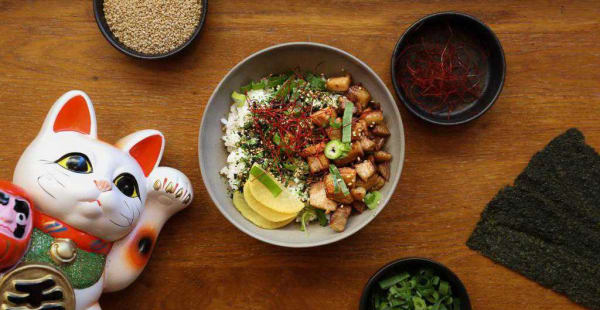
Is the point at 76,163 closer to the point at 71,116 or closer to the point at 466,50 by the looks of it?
the point at 71,116

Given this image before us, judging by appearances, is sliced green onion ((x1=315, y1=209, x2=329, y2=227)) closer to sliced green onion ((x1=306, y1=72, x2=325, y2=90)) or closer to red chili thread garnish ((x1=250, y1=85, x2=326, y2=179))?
red chili thread garnish ((x1=250, y1=85, x2=326, y2=179))

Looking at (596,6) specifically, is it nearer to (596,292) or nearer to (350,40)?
(350,40)

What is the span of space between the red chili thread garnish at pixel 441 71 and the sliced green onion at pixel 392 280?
27.9 inches

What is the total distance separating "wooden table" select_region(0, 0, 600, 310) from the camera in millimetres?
2088

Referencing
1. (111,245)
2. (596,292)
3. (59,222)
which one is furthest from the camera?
(596,292)

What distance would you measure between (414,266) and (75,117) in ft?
4.73

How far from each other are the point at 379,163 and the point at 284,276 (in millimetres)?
652

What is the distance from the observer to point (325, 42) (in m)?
2.10

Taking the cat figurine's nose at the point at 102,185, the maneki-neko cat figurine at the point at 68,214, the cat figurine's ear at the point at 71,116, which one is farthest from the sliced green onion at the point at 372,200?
the cat figurine's ear at the point at 71,116

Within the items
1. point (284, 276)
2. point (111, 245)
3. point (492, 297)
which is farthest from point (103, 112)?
point (492, 297)

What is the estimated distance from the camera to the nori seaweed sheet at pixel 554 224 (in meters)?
2.06

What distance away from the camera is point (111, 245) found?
183cm

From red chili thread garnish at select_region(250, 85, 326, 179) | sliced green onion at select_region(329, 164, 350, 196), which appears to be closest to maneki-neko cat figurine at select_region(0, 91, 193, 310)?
red chili thread garnish at select_region(250, 85, 326, 179)

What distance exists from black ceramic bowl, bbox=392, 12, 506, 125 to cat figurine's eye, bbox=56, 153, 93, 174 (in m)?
1.20
